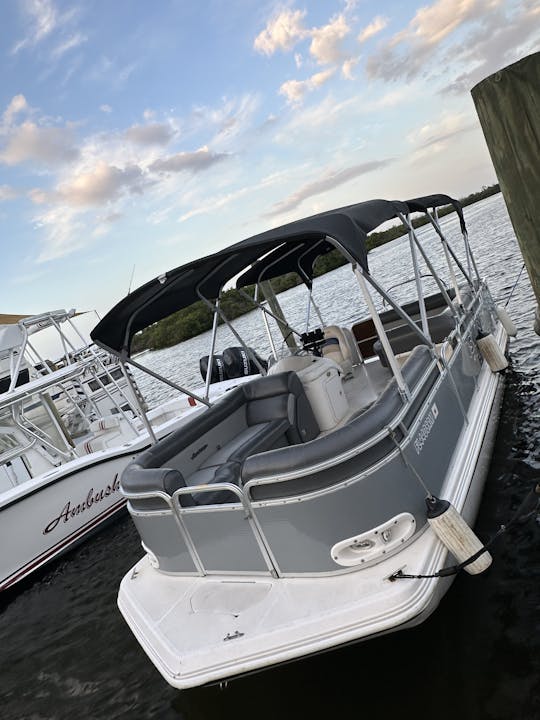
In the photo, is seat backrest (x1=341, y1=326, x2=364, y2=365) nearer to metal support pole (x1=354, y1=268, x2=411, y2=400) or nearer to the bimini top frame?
the bimini top frame

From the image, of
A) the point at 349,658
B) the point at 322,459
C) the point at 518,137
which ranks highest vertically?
the point at 518,137

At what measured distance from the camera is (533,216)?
1893 millimetres

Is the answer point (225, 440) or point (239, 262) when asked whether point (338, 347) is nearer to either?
point (239, 262)

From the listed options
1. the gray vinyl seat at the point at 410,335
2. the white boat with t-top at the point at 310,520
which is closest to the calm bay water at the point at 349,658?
the white boat with t-top at the point at 310,520

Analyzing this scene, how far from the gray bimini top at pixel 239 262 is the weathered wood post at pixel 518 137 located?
1.97 m

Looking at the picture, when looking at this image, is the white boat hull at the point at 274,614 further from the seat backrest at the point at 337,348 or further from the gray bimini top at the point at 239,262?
the seat backrest at the point at 337,348

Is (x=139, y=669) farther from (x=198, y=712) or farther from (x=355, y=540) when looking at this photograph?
(x=355, y=540)

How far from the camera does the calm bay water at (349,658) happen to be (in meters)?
3.68

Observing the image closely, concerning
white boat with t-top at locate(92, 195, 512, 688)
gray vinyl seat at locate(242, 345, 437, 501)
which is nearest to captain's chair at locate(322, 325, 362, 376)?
white boat with t-top at locate(92, 195, 512, 688)

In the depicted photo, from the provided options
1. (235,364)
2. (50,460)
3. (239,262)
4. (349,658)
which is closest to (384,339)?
(349,658)

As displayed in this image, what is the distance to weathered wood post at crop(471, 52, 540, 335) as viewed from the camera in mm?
1774

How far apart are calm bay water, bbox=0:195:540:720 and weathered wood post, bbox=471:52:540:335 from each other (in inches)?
113

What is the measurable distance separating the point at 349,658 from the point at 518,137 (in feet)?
11.9

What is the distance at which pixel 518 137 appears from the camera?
6.01 feet
